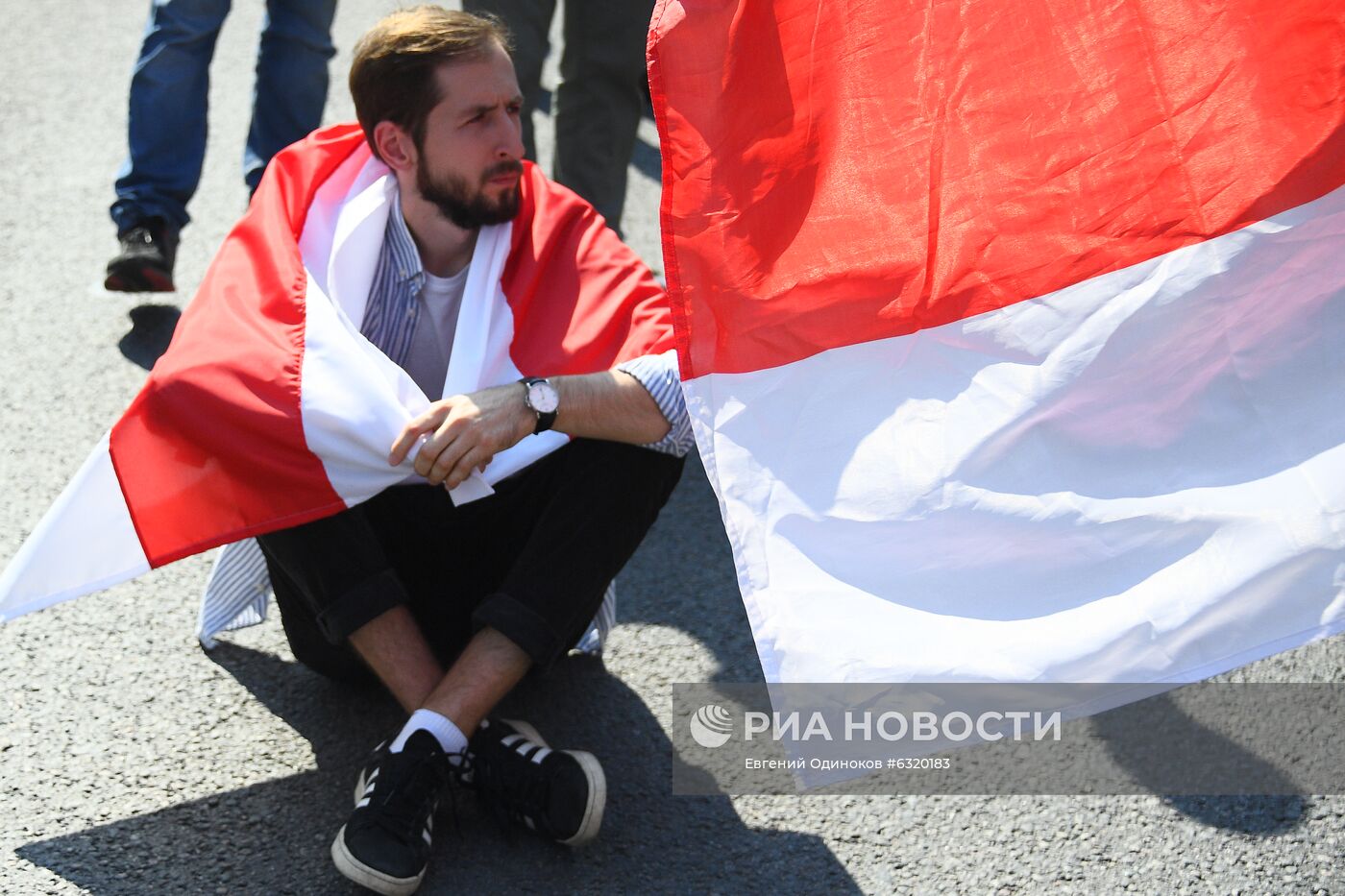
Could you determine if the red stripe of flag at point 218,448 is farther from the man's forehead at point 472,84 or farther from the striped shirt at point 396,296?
the man's forehead at point 472,84

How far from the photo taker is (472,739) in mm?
2363

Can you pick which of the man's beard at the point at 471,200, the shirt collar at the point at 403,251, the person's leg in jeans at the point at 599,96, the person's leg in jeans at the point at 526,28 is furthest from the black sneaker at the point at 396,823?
the person's leg in jeans at the point at 599,96

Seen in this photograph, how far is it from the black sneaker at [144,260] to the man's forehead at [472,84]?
4.58 ft

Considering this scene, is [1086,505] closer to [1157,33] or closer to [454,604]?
[1157,33]

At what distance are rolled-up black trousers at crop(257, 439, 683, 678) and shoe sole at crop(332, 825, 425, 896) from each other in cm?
35

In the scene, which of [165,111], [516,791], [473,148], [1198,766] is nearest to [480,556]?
[516,791]

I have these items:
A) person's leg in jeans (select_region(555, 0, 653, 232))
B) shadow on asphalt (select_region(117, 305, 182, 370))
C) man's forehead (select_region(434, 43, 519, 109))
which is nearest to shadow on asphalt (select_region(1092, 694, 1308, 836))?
man's forehead (select_region(434, 43, 519, 109))

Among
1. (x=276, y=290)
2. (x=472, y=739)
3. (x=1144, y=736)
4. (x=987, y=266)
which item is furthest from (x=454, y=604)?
(x=1144, y=736)

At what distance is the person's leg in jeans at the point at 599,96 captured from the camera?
397 cm

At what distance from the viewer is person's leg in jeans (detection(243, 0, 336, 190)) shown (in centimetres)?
413

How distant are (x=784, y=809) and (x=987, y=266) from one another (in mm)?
967

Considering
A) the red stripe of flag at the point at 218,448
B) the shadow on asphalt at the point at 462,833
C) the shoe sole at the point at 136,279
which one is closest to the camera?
the shadow on asphalt at the point at 462,833

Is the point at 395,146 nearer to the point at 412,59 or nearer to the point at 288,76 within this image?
the point at 412,59

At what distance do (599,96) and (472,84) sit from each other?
4.32 ft
